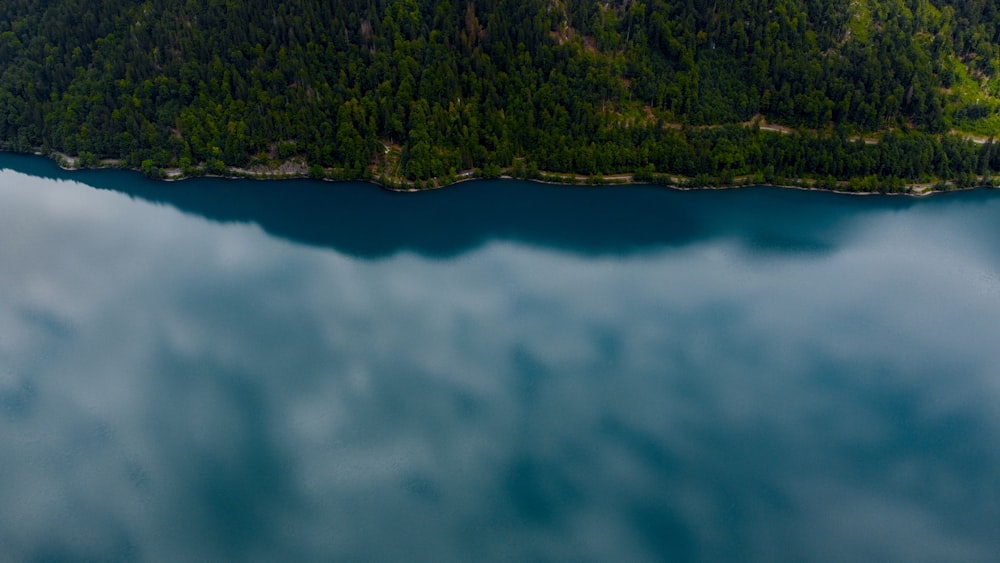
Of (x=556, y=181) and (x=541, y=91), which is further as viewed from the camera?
(x=541, y=91)

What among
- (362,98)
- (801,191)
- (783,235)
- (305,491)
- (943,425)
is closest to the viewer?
(305,491)

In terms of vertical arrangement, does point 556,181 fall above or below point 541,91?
below

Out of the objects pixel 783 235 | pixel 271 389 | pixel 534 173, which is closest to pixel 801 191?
pixel 783 235

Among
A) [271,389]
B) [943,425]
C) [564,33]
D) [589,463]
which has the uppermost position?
[564,33]

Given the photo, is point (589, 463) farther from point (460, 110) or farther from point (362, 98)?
point (362, 98)

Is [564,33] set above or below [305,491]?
above

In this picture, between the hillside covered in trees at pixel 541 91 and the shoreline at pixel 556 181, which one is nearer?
the shoreline at pixel 556 181

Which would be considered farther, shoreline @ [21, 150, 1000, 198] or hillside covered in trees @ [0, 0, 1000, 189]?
hillside covered in trees @ [0, 0, 1000, 189]

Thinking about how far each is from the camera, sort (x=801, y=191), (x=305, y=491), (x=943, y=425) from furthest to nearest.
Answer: (x=801, y=191) → (x=943, y=425) → (x=305, y=491)
